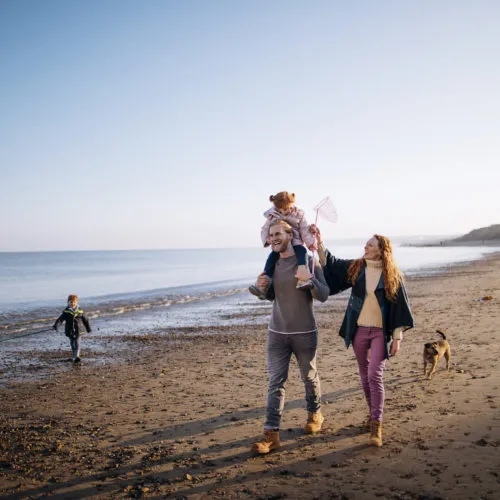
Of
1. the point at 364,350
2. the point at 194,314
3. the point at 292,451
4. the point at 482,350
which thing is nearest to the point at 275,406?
the point at 292,451

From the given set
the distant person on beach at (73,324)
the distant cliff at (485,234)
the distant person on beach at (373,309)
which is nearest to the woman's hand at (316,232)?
the distant person on beach at (373,309)

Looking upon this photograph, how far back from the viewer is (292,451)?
4.35m

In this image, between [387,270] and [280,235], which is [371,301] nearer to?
[387,270]

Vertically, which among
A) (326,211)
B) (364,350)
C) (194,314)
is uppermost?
(326,211)

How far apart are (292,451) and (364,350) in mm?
1326

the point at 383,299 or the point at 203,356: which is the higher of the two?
the point at 383,299

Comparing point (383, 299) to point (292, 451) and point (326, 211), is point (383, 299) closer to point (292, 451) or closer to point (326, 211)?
point (326, 211)

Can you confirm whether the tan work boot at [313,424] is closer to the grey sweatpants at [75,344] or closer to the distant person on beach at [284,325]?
the distant person on beach at [284,325]

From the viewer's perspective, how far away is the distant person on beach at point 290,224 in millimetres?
4406

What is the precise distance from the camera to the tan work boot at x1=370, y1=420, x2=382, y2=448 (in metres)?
4.30

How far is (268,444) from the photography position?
430 cm

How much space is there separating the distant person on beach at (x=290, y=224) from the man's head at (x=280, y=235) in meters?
0.08

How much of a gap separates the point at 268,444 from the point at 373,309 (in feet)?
5.96

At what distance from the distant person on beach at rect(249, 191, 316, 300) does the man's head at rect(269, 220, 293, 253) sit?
3.0 inches
